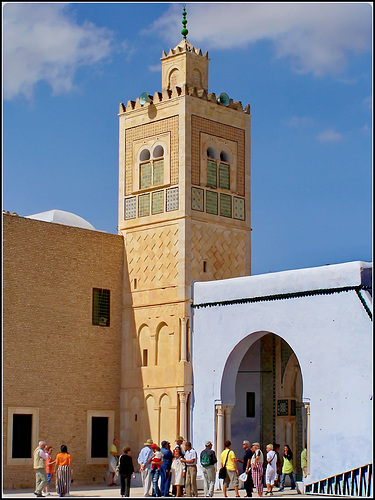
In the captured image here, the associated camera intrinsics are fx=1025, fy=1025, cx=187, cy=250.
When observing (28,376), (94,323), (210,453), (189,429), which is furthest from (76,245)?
(210,453)

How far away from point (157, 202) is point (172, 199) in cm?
48

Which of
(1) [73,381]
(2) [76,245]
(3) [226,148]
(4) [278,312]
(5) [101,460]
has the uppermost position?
(3) [226,148]

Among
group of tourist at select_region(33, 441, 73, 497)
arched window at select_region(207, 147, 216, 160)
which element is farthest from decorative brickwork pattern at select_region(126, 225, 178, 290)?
group of tourist at select_region(33, 441, 73, 497)

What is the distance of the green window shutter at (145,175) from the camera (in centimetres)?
2305

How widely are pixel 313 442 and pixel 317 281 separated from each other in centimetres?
303

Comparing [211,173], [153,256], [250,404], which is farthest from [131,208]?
[250,404]

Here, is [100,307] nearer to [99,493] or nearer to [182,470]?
[99,493]

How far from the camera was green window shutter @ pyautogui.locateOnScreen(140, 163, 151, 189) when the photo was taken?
23.0 meters

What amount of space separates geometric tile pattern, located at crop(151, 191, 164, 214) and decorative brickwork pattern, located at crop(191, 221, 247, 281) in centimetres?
92

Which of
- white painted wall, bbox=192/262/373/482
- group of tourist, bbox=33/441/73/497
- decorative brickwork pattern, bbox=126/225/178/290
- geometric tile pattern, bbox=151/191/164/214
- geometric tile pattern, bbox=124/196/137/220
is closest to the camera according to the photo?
white painted wall, bbox=192/262/373/482

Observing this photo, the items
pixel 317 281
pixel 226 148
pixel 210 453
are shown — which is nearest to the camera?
pixel 210 453

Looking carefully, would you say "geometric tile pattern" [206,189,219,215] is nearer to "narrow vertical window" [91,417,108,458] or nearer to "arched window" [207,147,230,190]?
"arched window" [207,147,230,190]

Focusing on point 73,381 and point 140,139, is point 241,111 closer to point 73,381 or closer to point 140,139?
point 140,139

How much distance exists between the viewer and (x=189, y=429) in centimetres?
2133
